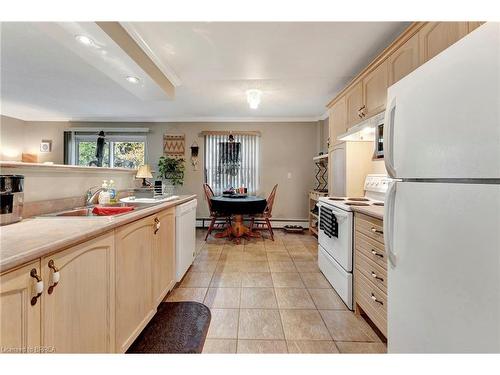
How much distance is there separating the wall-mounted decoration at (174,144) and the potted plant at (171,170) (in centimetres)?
15

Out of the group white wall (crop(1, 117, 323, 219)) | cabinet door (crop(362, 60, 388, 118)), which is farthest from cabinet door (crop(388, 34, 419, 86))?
white wall (crop(1, 117, 323, 219))

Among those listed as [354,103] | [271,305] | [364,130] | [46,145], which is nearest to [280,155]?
[354,103]

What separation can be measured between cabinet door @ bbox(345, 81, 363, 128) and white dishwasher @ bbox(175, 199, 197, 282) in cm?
212

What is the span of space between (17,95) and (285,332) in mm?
5426

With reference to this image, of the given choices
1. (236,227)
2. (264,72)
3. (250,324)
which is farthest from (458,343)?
(236,227)

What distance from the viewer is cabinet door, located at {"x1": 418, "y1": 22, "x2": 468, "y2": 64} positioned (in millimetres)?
1283

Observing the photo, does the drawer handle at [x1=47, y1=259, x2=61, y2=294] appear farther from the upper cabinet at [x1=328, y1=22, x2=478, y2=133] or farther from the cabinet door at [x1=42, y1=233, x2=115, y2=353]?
the upper cabinet at [x1=328, y1=22, x2=478, y2=133]

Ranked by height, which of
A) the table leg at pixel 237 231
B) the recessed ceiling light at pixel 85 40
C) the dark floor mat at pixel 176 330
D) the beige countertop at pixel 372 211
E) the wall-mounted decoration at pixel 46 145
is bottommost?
the dark floor mat at pixel 176 330

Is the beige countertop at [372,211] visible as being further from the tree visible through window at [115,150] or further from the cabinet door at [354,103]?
the tree visible through window at [115,150]

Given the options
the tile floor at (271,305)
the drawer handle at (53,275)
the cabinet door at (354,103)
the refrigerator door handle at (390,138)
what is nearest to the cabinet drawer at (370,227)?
the refrigerator door handle at (390,138)

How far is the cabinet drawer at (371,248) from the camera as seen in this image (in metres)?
1.57

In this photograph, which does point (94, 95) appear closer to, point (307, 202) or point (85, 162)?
point (85, 162)

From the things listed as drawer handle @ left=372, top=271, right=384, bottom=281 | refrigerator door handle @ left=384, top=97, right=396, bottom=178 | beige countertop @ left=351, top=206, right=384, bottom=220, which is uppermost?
refrigerator door handle @ left=384, top=97, right=396, bottom=178
